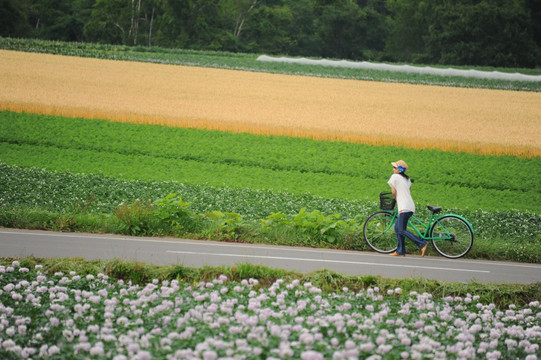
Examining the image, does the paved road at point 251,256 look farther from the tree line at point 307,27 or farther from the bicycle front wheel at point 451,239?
the tree line at point 307,27

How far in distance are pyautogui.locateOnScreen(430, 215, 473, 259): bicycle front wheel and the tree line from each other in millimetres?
42036

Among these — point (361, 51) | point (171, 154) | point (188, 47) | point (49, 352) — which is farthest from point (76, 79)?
point (361, 51)

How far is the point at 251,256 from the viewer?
10.5 m

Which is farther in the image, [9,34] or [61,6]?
[61,6]

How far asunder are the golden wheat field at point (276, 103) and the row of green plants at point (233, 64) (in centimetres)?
243

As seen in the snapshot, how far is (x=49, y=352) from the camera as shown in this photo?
5.11 meters

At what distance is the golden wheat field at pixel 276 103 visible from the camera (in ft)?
83.6

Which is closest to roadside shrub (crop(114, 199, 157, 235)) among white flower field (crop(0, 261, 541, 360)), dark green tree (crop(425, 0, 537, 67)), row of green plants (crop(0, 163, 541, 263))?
row of green plants (crop(0, 163, 541, 263))

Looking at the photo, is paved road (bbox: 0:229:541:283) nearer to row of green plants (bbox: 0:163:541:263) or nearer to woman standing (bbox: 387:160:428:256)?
row of green plants (bbox: 0:163:541:263)

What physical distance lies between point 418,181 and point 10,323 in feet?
54.1

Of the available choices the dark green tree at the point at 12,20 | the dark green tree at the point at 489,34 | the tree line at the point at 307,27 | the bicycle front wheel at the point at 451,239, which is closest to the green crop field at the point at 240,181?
the bicycle front wheel at the point at 451,239

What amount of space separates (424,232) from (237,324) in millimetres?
6804

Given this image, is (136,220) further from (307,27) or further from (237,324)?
(307,27)

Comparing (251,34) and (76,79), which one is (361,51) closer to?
(251,34)
